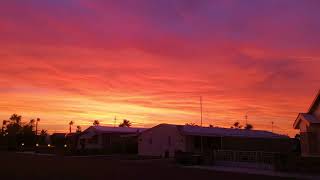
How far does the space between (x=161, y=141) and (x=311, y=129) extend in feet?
103

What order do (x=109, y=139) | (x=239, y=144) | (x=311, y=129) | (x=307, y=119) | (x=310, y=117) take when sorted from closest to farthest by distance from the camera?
(x=311, y=129) → (x=307, y=119) → (x=310, y=117) → (x=239, y=144) → (x=109, y=139)

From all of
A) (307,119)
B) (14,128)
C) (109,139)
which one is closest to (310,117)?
(307,119)

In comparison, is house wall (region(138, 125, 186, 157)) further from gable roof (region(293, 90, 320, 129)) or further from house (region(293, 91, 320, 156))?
house (region(293, 91, 320, 156))

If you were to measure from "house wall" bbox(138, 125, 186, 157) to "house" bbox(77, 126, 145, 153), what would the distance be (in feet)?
27.9

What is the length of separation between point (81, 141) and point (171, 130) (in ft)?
94.0

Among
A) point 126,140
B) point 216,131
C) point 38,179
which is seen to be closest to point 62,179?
point 38,179

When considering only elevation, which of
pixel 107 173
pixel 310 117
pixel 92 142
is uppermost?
pixel 92 142

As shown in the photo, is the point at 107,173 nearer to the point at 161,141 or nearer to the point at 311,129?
the point at 311,129

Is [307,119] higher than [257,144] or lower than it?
higher

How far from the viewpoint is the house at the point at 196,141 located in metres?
57.0

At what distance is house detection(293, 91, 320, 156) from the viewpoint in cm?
3095

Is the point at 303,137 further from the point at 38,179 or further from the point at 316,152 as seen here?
the point at 38,179

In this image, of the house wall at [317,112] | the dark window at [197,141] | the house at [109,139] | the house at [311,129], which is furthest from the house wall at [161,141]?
the house wall at [317,112]

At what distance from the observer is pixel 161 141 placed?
6069 centimetres
